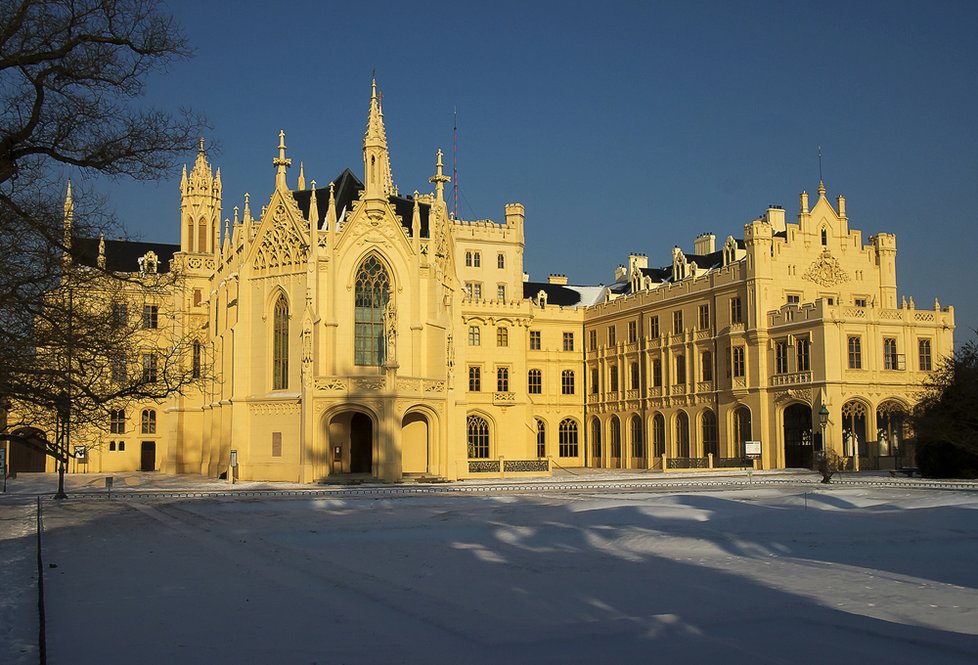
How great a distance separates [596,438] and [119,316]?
61.5 metres

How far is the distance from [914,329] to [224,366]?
130 feet

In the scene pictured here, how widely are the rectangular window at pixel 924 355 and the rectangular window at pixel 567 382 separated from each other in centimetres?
2656

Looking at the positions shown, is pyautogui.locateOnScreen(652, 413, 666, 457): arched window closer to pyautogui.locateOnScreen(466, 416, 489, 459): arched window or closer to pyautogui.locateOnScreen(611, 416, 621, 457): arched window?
pyautogui.locateOnScreen(611, 416, 621, 457): arched window

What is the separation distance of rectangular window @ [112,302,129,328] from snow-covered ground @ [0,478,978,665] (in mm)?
4515

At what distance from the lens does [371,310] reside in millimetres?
53688

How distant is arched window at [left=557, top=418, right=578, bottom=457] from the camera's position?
258 feet

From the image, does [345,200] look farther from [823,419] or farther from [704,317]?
[823,419]

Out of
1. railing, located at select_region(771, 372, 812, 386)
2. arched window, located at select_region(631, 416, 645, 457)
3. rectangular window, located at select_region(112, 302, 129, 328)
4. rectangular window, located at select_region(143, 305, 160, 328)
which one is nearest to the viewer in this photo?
rectangular window, located at select_region(112, 302, 129, 328)

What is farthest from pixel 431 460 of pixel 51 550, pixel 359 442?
pixel 51 550

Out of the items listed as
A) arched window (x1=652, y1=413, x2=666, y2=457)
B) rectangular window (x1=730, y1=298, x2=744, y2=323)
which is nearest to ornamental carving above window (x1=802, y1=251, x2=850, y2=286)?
rectangular window (x1=730, y1=298, x2=744, y2=323)

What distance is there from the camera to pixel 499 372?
7375cm

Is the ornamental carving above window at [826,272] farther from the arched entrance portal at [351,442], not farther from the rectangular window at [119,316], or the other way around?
the rectangular window at [119,316]

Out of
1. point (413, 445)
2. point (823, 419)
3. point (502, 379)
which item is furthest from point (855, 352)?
point (413, 445)

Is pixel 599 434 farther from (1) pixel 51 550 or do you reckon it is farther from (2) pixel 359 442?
(1) pixel 51 550
